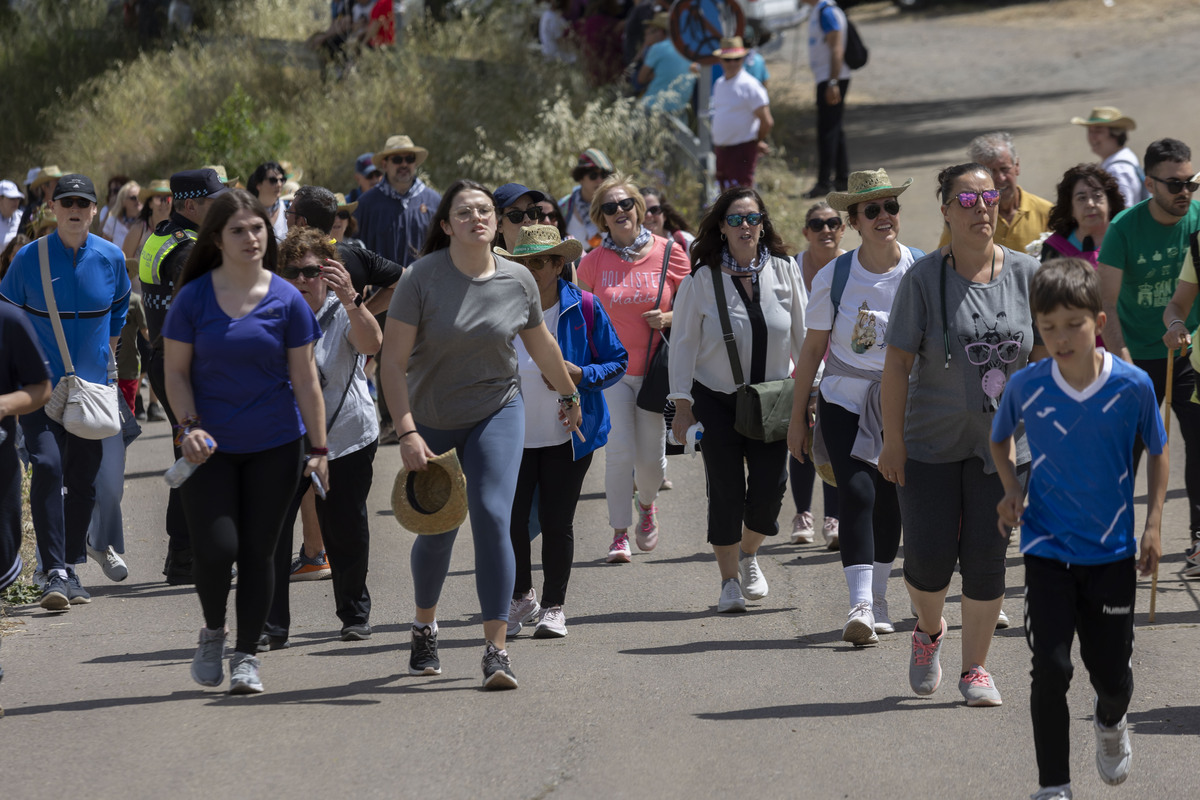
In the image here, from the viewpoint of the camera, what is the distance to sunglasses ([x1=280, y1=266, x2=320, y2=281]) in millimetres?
6805

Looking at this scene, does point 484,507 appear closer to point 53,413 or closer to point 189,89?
point 53,413

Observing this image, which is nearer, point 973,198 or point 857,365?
point 973,198

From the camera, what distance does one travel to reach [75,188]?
7773 millimetres

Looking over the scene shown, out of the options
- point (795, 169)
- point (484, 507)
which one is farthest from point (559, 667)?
point (795, 169)

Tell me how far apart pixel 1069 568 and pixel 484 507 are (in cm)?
231

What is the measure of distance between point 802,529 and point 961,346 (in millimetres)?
3674

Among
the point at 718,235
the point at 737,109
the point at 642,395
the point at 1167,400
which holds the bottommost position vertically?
the point at 1167,400

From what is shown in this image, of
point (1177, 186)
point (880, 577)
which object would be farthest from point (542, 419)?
point (1177, 186)

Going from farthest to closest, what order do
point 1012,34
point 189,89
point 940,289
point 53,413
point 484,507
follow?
point 1012,34 → point 189,89 → point 53,413 → point 484,507 → point 940,289

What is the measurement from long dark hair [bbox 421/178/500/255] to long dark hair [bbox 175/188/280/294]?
0.66 m

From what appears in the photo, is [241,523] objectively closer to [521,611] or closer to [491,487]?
[491,487]

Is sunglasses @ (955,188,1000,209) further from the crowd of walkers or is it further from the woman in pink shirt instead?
the woman in pink shirt

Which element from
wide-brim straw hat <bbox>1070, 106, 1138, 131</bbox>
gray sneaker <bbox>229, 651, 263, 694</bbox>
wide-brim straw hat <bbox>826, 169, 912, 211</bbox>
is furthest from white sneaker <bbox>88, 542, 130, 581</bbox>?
wide-brim straw hat <bbox>1070, 106, 1138, 131</bbox>

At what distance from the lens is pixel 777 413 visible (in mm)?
7012
